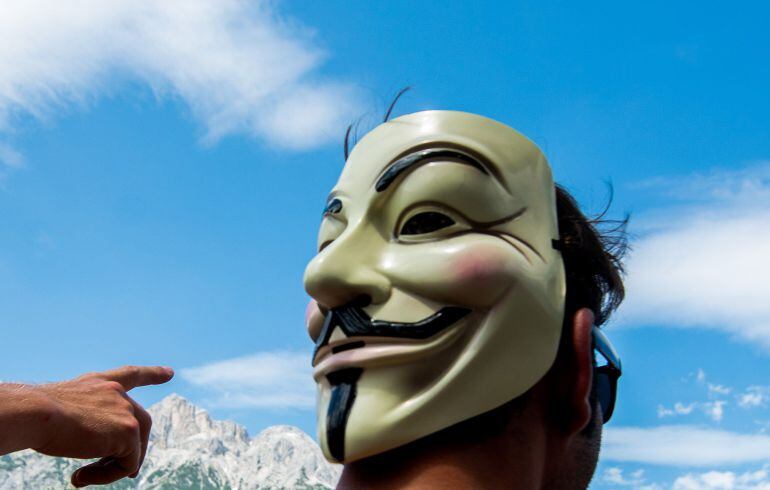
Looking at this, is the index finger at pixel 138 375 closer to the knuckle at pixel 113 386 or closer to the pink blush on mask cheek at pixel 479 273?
the knuckle at pixel 113 386

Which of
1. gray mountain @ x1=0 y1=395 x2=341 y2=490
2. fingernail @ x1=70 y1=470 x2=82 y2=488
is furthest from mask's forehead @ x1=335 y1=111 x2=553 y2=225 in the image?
gray mountain @ x1=0 y1=395 x2=341 y2=490

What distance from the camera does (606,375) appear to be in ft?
12.8

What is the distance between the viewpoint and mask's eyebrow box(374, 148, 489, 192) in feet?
11.9

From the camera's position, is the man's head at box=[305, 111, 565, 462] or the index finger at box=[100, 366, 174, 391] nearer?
the index finger at box=[100, 366, 174, 391]

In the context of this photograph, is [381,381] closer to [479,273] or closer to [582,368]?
[479,273]

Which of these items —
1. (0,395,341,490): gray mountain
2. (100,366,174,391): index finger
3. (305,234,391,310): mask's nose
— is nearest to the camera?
(100,366,174,391): index finger

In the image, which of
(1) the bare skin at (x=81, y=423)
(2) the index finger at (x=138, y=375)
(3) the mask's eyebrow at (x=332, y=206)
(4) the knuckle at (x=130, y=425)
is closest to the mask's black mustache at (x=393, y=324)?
(3) the mask's eyebrow at (x=332, y=206)

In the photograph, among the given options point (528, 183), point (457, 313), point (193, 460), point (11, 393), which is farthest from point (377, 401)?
point (193, 460)

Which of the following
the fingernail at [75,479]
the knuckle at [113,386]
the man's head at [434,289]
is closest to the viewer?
the knuckle at [113,386]

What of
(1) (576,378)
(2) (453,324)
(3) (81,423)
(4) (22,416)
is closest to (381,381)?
(2) (453,324)

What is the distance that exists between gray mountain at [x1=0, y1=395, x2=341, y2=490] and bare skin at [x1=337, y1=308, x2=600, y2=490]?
16455cm

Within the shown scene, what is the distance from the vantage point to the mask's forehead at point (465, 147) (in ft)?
12.1

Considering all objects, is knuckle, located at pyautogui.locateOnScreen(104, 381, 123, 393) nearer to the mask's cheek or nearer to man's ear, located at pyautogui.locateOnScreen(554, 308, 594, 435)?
the mask's cheek

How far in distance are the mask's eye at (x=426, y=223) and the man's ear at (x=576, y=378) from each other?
0.64 metres
